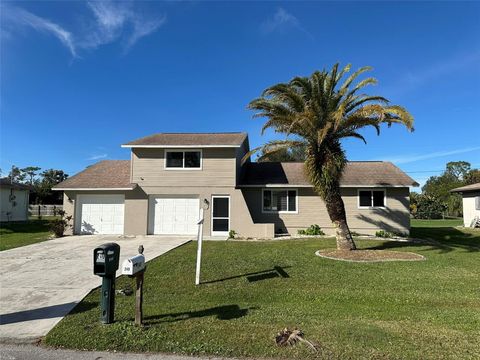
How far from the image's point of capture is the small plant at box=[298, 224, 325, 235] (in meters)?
19.0

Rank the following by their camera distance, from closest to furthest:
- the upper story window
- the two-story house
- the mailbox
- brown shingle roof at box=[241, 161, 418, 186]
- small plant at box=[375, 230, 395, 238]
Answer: the mailbox, small plant at box=[375, 230, 395, 238], the two-story house, the upper story window, brown shingle roof at box=[241, 161, 418, 186]

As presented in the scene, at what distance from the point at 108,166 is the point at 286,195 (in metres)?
11.2

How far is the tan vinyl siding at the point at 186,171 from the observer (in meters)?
18.6

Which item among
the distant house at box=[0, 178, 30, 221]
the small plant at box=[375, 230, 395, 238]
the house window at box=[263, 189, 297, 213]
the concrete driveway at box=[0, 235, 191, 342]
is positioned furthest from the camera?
the distant house at box=[0, 178, 30, 221]

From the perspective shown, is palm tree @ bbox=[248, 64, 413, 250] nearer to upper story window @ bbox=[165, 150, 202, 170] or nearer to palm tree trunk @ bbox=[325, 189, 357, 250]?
palm tree trunk @ bbox=[325, 189, 357, 250]

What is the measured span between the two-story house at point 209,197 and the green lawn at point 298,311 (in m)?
8.07

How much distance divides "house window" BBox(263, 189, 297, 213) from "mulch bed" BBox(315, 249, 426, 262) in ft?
23.5

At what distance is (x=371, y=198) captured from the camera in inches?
771

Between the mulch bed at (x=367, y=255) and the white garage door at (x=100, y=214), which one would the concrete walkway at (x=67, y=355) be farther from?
the white garage door at (x=100, y=214)

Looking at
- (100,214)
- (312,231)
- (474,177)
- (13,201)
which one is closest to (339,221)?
(312,231)

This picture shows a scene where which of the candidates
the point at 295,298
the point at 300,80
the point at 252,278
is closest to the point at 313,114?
the point at 300,80

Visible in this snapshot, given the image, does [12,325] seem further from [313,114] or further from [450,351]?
[313,114]

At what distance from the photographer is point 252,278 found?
28.0 ft

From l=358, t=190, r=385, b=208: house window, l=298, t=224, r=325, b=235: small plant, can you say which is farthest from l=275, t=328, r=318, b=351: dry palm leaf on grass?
l=358, t=190, r=385, b=208: house window
